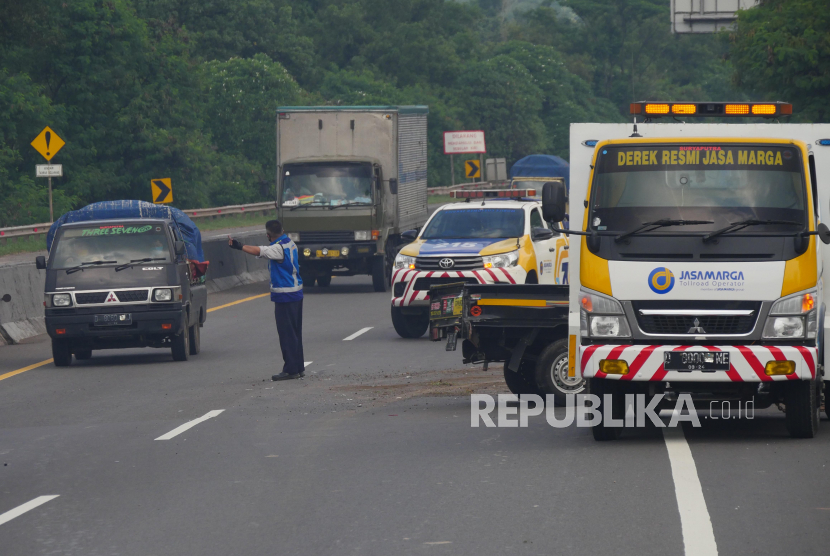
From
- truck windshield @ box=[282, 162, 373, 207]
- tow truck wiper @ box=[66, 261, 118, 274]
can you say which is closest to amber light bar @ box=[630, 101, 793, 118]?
tow truck wiper @ box=[66, 261, 118, 274]

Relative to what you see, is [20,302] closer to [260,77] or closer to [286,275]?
[286,275]

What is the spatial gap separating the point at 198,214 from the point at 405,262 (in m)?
38.3

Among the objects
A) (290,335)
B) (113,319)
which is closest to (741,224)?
(290,335)

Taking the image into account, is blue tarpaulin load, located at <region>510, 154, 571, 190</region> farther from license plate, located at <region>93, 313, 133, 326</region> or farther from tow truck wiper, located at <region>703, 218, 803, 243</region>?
tow truck wiper, located at <region>703, 218, 803, 243</region>

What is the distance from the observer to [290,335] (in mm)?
15461

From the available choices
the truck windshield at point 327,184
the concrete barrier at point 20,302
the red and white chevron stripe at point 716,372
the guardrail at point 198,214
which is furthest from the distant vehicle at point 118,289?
the guardrail at point 198,214

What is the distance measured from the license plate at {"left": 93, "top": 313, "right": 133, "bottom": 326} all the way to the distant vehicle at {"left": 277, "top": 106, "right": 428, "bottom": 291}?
446 inches

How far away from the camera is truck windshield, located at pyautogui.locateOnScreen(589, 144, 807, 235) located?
995 centimetres

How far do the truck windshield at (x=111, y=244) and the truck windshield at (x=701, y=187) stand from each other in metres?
8.80

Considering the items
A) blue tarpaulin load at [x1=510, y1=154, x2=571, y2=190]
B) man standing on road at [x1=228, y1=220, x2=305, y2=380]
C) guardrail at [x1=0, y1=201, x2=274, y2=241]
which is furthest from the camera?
blue tarpaulin load at [x1=510, y1=154, x2=571, y2=190]

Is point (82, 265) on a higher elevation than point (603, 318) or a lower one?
higher

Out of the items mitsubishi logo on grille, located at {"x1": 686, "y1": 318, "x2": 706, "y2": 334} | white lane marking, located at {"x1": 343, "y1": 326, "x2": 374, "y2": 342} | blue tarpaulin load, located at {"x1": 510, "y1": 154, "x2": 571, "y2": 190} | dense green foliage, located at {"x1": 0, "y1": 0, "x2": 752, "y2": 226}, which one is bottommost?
white lane marking, located at {"x1": 343, "y1": 326, "x2": 374, "y2": 342}

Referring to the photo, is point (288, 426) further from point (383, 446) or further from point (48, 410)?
point (48, 410)

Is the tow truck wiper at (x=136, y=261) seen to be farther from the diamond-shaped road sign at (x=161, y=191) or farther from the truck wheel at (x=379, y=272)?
the diamond-shaped road sign at (x=161, y=191)
